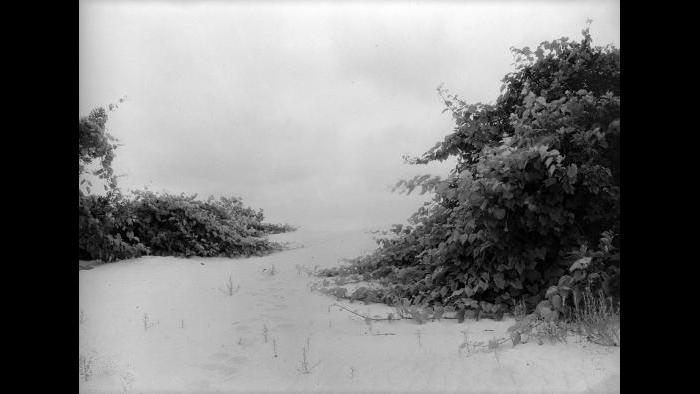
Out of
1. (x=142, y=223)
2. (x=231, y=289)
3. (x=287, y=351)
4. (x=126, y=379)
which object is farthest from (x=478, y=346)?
(x=142, y=223)

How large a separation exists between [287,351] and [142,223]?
5.95 metres

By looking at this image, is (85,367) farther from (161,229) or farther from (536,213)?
(161,229)

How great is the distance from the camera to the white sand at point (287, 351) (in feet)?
9.96

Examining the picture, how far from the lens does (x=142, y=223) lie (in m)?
8.40

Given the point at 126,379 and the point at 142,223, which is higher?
the point at 142,223

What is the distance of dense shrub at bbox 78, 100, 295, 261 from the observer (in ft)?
17.2

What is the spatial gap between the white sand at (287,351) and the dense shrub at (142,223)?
41.7 inches

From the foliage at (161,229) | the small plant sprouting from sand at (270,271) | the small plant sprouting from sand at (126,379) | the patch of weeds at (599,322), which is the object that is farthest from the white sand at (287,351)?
the small plant sprouting from sand at (270,271)

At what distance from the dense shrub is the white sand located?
1.06 meters

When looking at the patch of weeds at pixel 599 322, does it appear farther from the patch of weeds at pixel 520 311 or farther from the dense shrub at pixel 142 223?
the dense shrub at pixel 142 223

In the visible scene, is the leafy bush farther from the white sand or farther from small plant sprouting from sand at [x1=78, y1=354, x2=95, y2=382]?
small plant sprouting from sand at [x1=78, y1=354, x2=95, y2=382]
